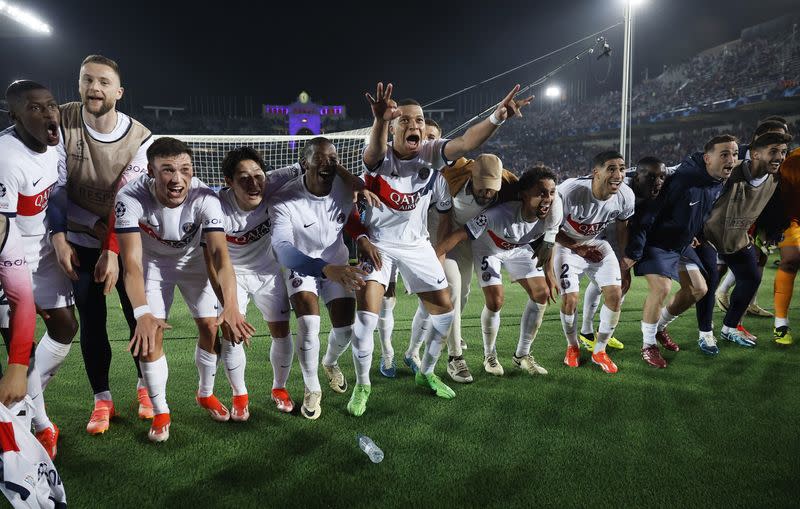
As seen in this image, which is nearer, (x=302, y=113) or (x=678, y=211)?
(x=678, y=211)

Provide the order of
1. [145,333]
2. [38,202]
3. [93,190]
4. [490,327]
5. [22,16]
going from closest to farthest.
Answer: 1. [145,333]
2. [38,202]
3. [93,190]
4. [490,327]
5. [22,16]

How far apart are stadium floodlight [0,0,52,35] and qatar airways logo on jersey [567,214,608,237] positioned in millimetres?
24266

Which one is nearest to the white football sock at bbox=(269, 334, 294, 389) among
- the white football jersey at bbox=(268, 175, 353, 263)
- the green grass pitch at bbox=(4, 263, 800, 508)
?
the green grass pitch at bbox=(4, 263, 800, 508)

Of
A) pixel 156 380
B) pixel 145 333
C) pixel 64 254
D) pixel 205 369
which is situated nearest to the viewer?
pixel 145 333

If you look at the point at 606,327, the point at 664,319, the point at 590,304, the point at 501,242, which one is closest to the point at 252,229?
Result: the point at 501,242

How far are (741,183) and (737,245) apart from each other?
63cm

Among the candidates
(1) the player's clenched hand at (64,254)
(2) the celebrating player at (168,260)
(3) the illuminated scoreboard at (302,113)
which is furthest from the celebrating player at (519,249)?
(3) the illuminated scoreboard at (302,113)

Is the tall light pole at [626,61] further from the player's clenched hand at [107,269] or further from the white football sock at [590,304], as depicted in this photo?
the player's clenched hand at [107,269]

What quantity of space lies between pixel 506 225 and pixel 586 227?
0.88m

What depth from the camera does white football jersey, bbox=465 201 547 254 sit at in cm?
419

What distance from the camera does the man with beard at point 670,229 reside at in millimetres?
4504

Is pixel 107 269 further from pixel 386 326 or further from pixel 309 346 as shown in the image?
pixel 386 326

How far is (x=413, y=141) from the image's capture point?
3.58 m

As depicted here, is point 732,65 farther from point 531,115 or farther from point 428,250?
point 428,250
